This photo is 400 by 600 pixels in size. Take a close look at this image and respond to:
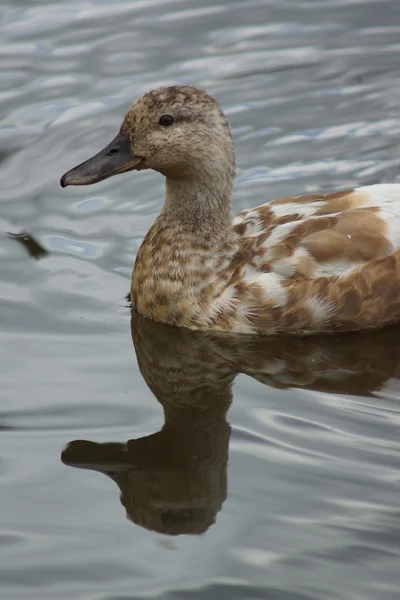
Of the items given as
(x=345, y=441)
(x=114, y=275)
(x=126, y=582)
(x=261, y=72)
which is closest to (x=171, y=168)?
(x=114, y=275)

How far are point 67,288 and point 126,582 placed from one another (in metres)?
3.22

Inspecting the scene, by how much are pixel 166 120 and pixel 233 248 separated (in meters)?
0.91

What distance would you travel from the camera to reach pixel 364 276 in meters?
7.60

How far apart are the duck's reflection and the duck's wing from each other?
0.13m

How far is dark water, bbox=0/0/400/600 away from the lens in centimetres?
552

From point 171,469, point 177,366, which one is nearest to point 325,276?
point 177,366

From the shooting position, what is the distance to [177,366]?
290 inches

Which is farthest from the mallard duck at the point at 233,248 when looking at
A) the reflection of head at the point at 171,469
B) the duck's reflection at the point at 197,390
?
the reflection of head at the point at 171,469

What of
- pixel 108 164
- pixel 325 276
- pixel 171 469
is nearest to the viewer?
pixel 171 469

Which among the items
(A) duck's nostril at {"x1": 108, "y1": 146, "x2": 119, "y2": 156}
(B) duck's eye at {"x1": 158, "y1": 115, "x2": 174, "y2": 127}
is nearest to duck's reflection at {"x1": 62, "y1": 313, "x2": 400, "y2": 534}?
(A) duck's nostril at {"x1": 108, "y1": 146, "x2": 119, "y2": 156}

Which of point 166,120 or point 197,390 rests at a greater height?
point 166,120

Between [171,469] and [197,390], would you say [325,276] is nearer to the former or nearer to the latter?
[197,390]

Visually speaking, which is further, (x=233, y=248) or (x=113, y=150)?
(x=233, y=248)

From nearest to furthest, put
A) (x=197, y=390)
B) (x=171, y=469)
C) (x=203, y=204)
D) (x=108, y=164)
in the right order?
(x=171, y=469) → (x=197, y=390) → (x=108, y=164) → (x=203, y=204)
